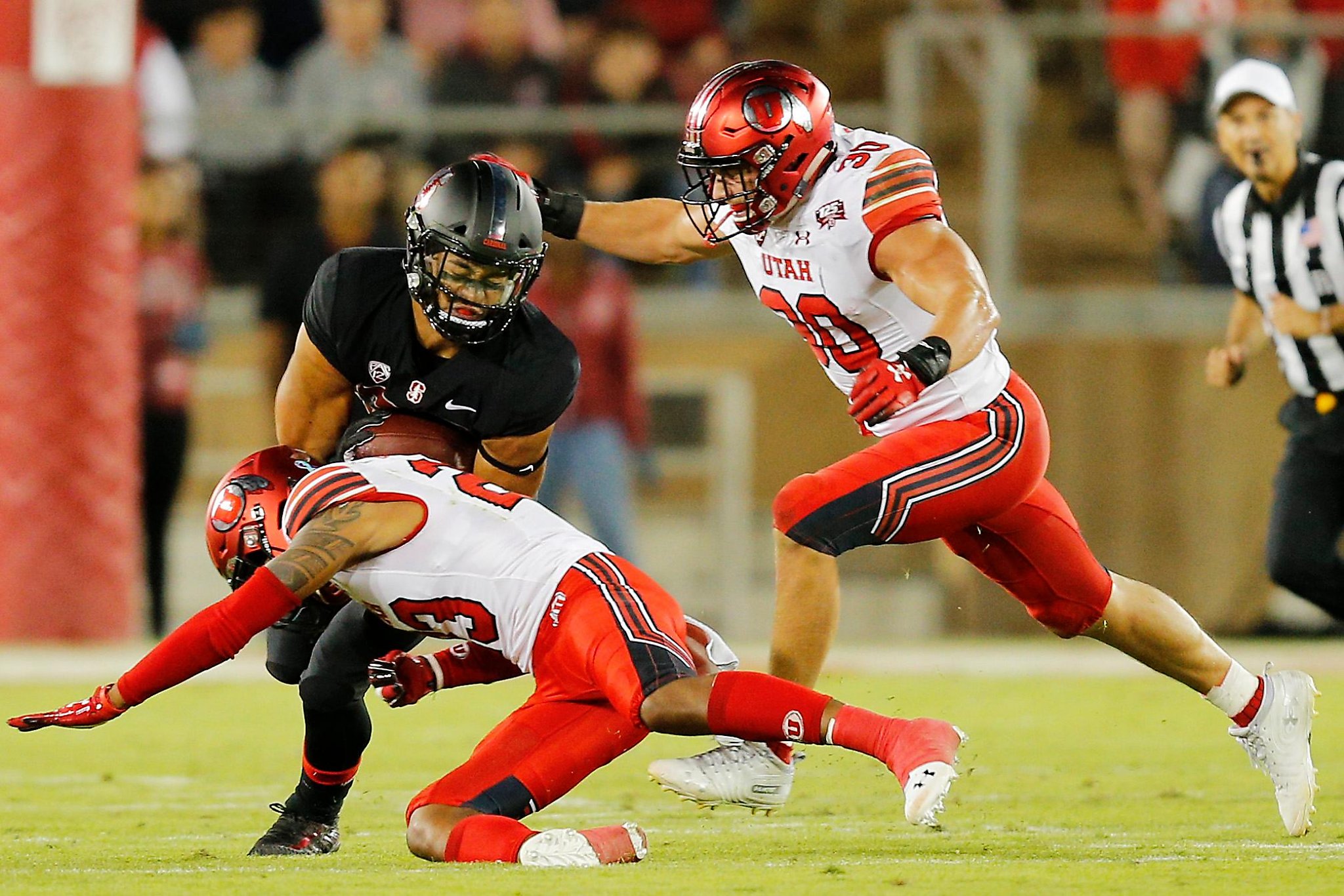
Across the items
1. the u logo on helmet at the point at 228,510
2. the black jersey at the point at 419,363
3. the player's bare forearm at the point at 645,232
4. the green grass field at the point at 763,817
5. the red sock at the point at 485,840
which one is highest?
the player's bare forearm at the point at 645,232

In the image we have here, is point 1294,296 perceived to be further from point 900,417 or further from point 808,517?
point 808,517

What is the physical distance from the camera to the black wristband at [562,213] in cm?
546

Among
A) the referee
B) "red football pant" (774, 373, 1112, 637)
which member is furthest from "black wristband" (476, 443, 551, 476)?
the referee

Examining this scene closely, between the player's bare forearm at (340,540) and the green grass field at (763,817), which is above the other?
the player's bare forearm at (340,540)

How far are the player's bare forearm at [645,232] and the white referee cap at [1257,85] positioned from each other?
194 cm

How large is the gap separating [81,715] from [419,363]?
1.26 m

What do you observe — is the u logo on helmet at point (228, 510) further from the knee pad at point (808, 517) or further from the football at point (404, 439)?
the knee pad at point (808, 517)

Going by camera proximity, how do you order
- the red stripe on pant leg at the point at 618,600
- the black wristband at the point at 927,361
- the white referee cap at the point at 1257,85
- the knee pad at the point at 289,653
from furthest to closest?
the white referee cap at the point at 1257,85
the knee pad at the point at 289,653
the black wristband at the point at 927,361
the red stripe on pant leg at the point at 618,600

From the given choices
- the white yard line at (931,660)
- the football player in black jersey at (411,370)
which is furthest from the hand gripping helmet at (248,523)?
the white yard line at (931,660)

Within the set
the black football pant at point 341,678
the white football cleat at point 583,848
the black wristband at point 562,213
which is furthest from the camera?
the black wristband at point 562,213

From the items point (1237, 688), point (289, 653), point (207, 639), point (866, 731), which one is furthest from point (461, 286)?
point (1237, 688)

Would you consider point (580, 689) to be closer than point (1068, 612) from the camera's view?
Yes

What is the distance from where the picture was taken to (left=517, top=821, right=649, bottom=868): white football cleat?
407cm

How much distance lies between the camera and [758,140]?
16.1 ft
